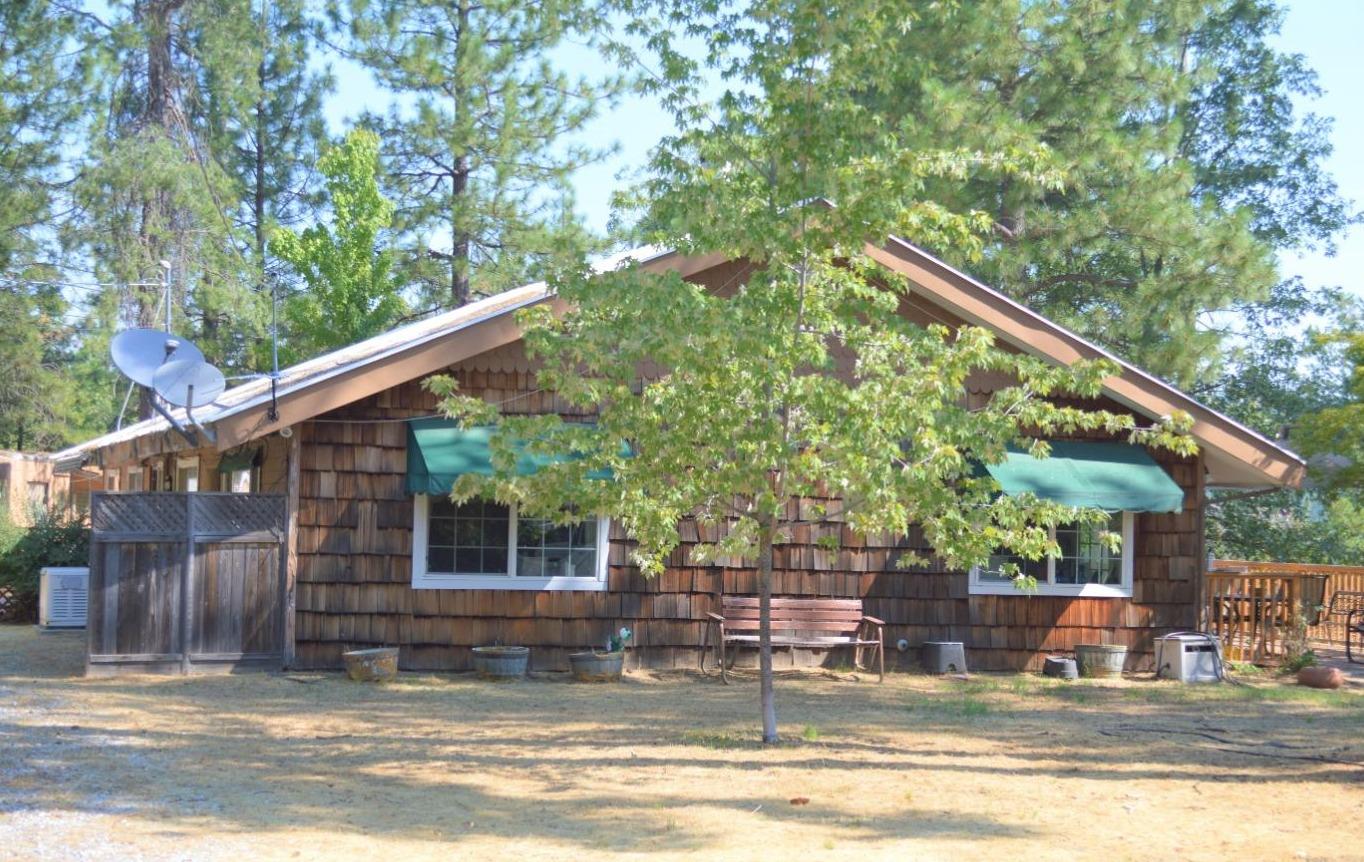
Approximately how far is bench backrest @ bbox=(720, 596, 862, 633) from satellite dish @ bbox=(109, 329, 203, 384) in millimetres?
5051

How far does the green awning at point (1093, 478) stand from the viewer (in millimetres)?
13023

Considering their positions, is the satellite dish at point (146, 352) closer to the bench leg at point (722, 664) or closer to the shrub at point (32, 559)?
the bench leg at point (722, 664)

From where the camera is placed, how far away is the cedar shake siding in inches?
495

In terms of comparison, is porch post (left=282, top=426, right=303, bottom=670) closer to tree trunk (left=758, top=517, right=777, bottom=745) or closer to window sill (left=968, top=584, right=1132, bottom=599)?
tree trunk (left=758, top=517, right=777, bottom=745)

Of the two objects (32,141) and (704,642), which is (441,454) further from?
(32,141)

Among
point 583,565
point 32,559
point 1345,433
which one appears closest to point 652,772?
point 583,565

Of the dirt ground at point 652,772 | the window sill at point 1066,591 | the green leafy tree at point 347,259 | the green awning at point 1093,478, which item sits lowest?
the dirt ground at point 652,772

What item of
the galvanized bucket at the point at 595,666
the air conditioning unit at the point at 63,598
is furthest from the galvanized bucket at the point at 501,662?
the air conditioning unit at the point at 63,598

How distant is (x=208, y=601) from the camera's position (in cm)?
1220

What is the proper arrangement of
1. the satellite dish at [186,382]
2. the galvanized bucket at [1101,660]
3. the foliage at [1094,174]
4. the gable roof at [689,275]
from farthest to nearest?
the foliage at [1094,174]
the galvanized bucket at [1101,660]
the gable roof at [689,275]
the satellite dish at [186,382]

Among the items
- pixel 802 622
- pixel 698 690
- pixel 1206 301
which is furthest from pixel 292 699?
pixel 1206 301

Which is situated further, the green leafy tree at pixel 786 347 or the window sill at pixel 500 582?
the window sill at pixel 500 582

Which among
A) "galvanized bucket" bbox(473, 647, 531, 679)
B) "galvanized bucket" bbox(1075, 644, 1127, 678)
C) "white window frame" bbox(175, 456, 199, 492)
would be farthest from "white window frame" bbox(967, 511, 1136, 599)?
"white window frame" bbox(175, 456, 199, 492)

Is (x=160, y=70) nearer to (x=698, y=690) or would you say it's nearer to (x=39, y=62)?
(x=39, y=62)
